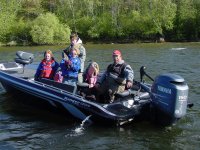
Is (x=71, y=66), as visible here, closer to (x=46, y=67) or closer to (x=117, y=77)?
(x=46, y=67)

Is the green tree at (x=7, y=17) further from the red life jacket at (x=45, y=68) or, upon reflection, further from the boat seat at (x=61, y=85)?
the boat seat at (x=61, y=85)

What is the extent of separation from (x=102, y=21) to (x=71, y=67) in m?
43.6

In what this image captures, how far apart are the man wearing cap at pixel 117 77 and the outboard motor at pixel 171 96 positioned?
747mm

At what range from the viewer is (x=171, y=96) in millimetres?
7711

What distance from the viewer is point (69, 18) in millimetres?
54719

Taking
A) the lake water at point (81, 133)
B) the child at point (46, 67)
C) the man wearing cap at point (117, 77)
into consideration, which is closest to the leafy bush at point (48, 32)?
the child at point (46, 67)

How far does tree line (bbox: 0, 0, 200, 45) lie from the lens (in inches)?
1810

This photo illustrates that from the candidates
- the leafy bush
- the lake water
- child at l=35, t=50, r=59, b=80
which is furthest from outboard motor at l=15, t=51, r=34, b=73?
the leafy bush

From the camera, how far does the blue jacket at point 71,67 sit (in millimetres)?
9820

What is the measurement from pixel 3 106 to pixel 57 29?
115 ft

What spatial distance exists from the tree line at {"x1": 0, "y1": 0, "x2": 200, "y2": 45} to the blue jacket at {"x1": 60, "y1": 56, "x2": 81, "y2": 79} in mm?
33776

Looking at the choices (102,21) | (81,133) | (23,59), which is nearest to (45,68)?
(23,59)

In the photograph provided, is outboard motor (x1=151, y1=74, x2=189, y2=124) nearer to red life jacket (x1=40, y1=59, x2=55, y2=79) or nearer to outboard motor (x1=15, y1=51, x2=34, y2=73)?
red life jacket (x1=40, y1=59, x2=55, y2=79)

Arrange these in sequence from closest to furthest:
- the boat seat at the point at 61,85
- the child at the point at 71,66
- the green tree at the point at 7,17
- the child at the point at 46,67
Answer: the boat seat at the point at 61,85 → the child at the point at 71,66 → the child at the point at 46,67 → the green tree at the point at 7,17
